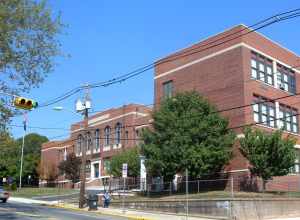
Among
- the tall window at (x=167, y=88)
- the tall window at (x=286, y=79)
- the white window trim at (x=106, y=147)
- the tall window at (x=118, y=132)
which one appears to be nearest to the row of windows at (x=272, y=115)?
the tall window at (x=286, y=79)

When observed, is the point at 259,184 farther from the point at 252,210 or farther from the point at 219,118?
the point at 252,210

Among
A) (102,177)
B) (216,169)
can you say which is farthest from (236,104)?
(102,177)

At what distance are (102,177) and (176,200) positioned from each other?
34.6m

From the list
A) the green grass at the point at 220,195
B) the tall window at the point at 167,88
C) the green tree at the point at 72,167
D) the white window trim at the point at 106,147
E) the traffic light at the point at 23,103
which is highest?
the tall window at the point at 167,88

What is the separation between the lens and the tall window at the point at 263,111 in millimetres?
44344

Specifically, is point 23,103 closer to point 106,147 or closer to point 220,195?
point 220,195

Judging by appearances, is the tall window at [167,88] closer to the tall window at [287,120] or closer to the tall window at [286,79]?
the tall window at [286,79]

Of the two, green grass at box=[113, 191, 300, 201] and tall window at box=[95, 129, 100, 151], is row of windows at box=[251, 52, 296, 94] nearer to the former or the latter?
green grass at box=[113, 191, 300, 201]

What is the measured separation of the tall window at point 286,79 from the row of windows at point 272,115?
1.87 metres

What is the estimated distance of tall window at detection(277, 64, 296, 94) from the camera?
48544mm

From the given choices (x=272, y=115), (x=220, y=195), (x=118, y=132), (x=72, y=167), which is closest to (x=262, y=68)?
(x=272, y=115)

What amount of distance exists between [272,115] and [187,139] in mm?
10762

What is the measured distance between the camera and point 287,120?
47.7m

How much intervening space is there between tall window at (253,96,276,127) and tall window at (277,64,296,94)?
2850 mm
